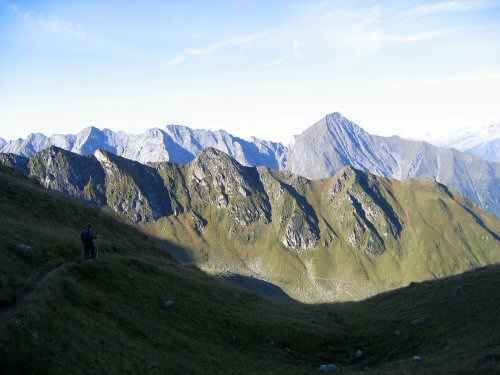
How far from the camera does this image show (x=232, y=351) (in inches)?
1329

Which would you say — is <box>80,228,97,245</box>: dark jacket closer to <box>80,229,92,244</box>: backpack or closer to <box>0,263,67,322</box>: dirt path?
<box>80,229,92,244</box>: backpack

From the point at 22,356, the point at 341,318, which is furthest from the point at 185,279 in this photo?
the point at 22,356

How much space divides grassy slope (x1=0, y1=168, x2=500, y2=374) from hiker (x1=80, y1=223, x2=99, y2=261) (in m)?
1.18

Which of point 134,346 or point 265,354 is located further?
point 265,354

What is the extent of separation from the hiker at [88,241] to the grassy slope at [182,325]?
3.88ft

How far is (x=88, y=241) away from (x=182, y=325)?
40.8 feet

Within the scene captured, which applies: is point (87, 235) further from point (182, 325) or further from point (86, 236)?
point (182, 325)

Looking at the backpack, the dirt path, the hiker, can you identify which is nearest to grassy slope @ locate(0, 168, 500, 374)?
the dirt path

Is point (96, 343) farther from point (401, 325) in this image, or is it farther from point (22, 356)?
point (401, 325)

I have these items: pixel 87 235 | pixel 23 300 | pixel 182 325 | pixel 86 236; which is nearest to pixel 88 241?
pixel 86 236

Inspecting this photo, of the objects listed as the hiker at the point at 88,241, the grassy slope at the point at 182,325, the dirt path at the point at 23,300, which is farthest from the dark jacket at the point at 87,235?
the dirt path at the point at 23,300

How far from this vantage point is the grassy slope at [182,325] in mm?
22438

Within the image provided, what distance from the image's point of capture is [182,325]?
115 ft

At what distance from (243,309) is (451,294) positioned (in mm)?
26386
